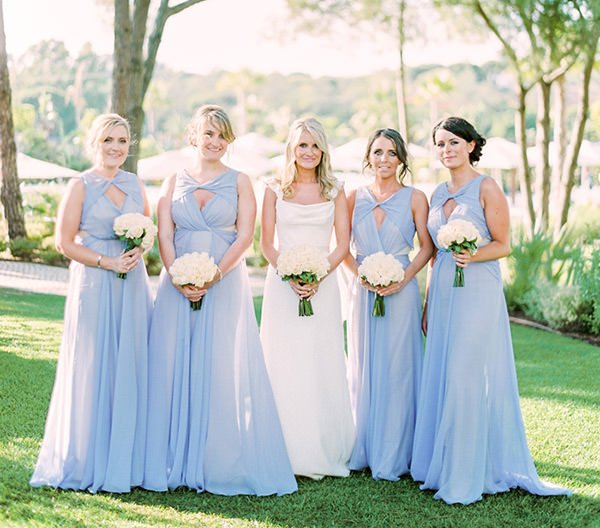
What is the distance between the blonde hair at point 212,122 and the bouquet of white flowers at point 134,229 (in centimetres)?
64

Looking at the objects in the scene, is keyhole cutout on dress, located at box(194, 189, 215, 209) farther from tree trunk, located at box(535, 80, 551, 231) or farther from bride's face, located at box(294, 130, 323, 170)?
tree trunk, located at box(535, 80, 551, 231)

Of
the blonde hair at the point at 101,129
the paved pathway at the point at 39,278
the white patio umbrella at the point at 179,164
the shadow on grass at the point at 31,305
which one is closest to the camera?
the blonde hair at the point at 101,129

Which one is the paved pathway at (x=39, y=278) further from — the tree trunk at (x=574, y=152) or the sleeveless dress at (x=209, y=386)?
the sleeveless dress at (x=209, y=386)

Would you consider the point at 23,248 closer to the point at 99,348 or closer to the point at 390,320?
the point at 99,348

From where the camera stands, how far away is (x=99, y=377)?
530 centimetres

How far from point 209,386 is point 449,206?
1890mm

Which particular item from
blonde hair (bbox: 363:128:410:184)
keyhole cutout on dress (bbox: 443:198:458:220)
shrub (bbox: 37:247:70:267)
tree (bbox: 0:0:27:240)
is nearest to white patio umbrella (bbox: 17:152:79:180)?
tree (bbox: 0:0:27:240)

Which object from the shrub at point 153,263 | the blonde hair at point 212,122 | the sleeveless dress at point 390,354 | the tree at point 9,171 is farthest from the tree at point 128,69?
the sleeveless dress at point 390,354

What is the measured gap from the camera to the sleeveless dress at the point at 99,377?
5.26 meters

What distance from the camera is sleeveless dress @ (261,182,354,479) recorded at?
5.72 m

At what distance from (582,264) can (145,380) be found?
8282mm

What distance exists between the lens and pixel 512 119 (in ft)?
336

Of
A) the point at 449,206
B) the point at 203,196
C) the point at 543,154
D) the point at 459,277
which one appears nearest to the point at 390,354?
the point at 459,277

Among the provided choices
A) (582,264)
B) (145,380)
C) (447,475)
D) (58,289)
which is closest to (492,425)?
(447,475)
